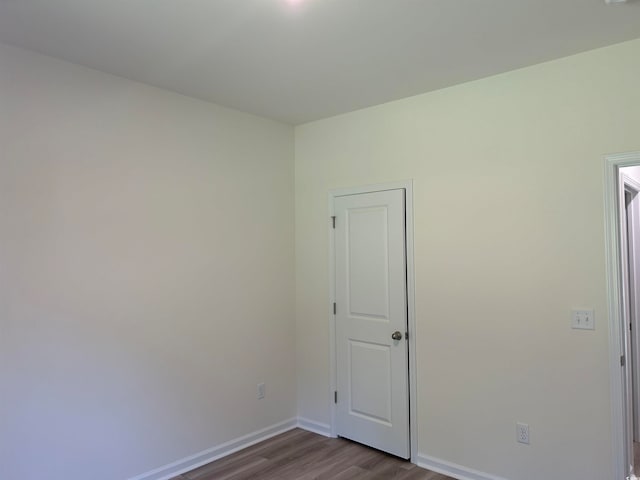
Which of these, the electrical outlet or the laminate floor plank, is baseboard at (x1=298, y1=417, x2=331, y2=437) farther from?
the electrical outlet

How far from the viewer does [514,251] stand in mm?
2822

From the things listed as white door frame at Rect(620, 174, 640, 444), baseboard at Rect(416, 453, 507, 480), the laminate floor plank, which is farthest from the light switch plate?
the laminate floor plank

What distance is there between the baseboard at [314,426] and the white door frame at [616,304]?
216 cm

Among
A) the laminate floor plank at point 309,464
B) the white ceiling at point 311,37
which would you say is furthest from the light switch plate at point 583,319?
the white ceiling at point 311,37

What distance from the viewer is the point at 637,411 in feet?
11.2

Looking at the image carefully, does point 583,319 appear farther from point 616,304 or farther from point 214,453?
point 214,453

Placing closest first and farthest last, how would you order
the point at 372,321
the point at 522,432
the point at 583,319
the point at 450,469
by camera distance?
the point at 583,319
the point at 522,432
the point at 450,469
the point at 372,321

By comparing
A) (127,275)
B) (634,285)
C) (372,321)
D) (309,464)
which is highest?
(127,275)

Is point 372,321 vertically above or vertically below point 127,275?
below

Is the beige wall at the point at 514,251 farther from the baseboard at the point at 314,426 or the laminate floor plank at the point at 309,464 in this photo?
the baseboard at the point at 314,426

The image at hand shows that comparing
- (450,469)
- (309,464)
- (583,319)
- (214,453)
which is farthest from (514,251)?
(214,453)

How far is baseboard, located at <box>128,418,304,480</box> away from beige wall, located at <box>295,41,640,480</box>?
1.33 meters

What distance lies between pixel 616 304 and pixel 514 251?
0.63 m

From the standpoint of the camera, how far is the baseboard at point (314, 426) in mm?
3826
